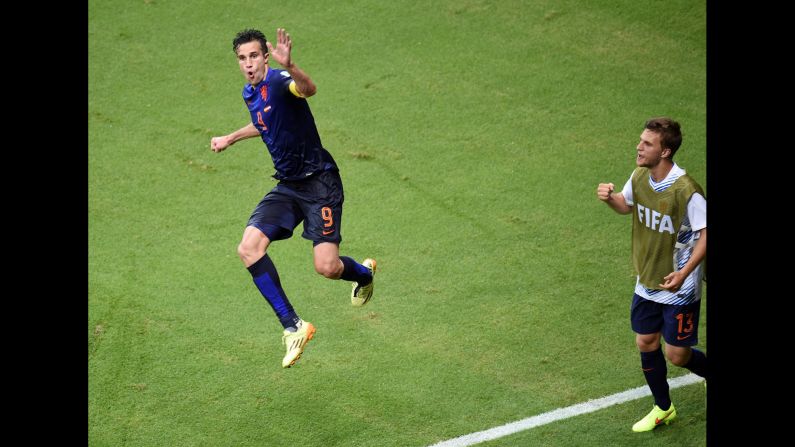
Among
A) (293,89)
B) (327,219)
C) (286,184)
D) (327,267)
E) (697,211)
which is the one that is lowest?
(327,267)

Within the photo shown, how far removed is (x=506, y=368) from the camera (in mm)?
8320

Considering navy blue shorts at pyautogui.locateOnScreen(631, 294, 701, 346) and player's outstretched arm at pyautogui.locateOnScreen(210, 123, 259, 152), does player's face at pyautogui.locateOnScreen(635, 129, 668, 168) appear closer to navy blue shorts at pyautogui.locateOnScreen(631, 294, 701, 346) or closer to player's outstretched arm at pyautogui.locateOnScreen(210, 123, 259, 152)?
navy blue shorts at pyautogui.locateOnScreen(631, 294, 701, 346)

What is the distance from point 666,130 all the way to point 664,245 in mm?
827

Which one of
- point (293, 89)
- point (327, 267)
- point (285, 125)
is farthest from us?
point (327, 267)

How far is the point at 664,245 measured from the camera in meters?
6.87

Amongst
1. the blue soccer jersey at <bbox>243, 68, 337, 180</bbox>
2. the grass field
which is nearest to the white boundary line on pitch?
the grass field

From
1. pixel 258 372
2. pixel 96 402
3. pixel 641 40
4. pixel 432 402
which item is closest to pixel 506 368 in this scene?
pixel 432 402

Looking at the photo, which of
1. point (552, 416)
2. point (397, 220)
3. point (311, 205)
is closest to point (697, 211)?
point (552, 416)

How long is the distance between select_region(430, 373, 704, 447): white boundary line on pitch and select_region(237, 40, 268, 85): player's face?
9.98 feet

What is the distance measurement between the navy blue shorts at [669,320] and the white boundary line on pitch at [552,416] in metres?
0.90

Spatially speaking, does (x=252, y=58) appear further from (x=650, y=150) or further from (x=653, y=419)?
(x=653, y=419)

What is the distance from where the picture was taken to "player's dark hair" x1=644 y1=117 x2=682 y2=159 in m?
6.57

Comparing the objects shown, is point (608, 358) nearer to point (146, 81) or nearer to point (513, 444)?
point (513, 444)
